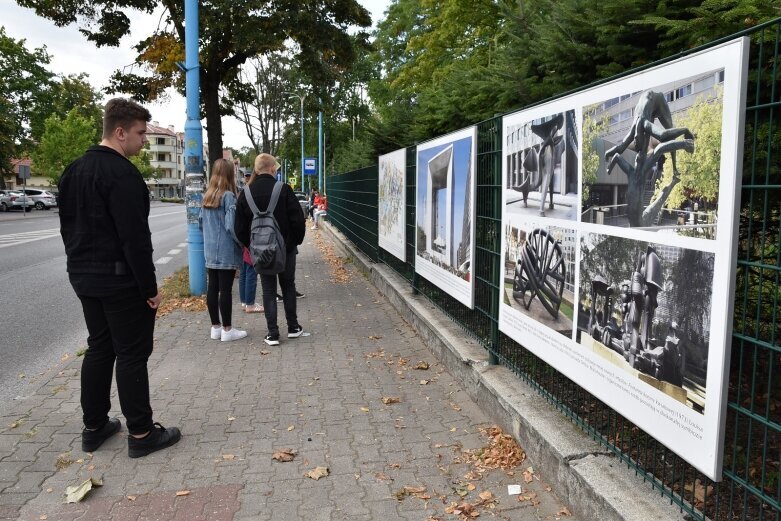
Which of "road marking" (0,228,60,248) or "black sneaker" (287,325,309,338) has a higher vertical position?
"black sneaker" (287,325,309,338)

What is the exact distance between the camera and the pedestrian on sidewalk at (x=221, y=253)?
6492 mm

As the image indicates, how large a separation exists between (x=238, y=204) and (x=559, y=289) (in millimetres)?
3941

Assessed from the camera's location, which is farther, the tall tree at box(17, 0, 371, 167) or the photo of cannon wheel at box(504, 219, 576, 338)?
the tall tree at box(17, 0, 371, 167)

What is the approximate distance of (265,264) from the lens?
6.23m

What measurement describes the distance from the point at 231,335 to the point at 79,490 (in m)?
3.32

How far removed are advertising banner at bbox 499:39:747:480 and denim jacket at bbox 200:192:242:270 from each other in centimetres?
380

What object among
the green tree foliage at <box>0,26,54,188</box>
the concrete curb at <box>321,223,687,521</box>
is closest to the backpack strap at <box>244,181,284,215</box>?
the concrete curb at <box>321,223,687,521</box>

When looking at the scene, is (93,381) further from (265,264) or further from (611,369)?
(611,369)

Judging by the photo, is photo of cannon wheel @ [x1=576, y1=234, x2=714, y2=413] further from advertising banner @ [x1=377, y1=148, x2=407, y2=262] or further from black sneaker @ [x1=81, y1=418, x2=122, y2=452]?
advertising banner @ [x1=377, y1=148, x2=407, y2=262]

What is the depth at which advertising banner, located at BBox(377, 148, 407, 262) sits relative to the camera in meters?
7.65

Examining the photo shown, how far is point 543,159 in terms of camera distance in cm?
355

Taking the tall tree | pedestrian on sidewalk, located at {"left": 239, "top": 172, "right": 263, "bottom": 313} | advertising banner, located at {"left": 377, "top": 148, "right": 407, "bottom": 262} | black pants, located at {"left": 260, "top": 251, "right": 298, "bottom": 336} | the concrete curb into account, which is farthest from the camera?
the tall tree

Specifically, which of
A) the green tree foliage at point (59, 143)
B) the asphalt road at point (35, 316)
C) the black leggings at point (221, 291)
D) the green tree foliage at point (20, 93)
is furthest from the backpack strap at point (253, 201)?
the green tree foliage at point (59, 143)

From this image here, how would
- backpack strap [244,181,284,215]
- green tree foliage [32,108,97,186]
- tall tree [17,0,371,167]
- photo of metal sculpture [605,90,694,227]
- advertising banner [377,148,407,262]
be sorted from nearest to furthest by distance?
photo of metal sculpture [605,90,694,227] < backpack strap [244,181,284,215] < advertising banner [377,148,407,262] < tall tree [17,0,371,167] < green tree foliage [32,108,97,186]
